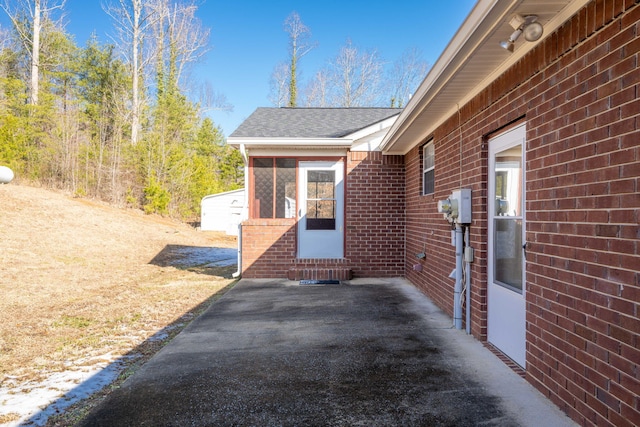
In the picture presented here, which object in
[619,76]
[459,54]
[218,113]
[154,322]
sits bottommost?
[154,322]

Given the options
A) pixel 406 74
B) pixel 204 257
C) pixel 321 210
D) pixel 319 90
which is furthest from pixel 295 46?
pixel 321 210

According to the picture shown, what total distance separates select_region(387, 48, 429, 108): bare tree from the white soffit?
63.4ft

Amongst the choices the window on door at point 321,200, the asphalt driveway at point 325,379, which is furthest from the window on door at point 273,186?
the asphalt driveway at point 325,379

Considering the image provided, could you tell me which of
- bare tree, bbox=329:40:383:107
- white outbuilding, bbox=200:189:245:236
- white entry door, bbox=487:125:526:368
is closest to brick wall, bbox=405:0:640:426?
white entry door, bbox=487:125:526:368

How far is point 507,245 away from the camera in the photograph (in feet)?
12.3

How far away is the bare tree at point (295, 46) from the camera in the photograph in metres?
24.8

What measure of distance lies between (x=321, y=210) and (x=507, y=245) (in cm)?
500

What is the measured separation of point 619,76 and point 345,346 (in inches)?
A: 119

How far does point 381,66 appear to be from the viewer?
24203 millimetres

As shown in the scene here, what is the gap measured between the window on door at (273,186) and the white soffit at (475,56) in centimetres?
309

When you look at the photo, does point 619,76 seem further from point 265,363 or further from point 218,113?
point 218,113

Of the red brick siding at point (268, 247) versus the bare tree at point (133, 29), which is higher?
the bare tree at point (133, 29)

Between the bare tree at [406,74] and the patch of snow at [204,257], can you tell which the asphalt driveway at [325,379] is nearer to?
the patch of snow at [204,257]

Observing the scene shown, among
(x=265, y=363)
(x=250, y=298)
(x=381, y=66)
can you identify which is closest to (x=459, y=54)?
(x=265, y=363)
